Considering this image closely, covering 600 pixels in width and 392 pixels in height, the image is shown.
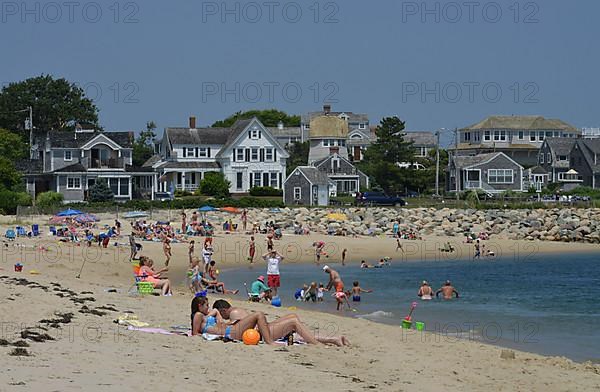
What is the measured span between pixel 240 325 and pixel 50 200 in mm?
44725

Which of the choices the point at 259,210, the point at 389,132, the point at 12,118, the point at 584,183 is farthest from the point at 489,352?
the point at 12,118

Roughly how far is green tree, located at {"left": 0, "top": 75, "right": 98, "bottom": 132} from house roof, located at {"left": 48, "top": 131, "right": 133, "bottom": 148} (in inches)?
991

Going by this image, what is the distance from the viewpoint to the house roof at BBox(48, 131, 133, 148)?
6606 centimetres

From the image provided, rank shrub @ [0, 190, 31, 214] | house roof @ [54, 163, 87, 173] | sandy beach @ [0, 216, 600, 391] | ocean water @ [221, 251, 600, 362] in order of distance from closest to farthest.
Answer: sandy beach @ [0, 216, 600, 391] < ocean water @ [221, 251, 600, 362] < shrub @ [0, 190, 31, 214] < house roof @ [54, 163, 87, 173]

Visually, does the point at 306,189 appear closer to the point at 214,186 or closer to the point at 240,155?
the point at 214,186

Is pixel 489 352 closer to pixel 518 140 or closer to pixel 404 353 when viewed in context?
pixel 404 353

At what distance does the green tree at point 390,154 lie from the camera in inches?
3002

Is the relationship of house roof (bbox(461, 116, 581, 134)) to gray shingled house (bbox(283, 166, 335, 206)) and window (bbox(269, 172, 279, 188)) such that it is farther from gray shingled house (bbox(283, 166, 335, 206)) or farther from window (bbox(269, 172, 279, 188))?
gray shingled house (bbox(283, 166, 335, 206))

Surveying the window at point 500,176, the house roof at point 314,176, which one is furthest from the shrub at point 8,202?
the window at point 500,176

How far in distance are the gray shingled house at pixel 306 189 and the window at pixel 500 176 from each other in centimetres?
2147

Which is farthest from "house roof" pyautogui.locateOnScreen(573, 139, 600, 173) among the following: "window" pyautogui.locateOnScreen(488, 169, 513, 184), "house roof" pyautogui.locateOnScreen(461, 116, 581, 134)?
"house roof" pyautogui.locateOnScreen(461, 116, 581, 134)

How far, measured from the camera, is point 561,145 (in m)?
89.2

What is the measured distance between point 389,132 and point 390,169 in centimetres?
594

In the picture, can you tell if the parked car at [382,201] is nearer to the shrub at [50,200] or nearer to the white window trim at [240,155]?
the white window trim at [240,155]
